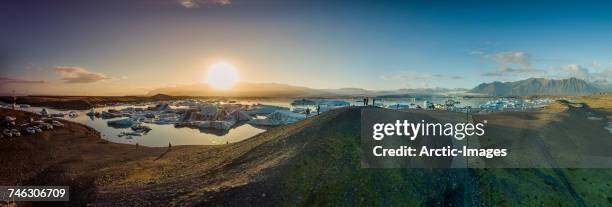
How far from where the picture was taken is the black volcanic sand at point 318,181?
19688 mm

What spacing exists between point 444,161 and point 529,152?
931 cm

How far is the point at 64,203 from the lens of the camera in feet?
75.6

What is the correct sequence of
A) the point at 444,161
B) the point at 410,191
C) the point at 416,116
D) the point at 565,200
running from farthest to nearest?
1. the point at 416,116
2. the point at 444,161
3. the point at 565,200
4. the point at 410,191

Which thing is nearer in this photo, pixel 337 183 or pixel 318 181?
pixel 337 183

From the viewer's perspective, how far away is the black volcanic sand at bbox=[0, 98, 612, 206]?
64.6 feet

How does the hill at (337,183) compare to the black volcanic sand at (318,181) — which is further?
the black volcanic sand at (318,181)

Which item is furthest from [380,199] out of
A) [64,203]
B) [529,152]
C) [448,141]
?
[64,203]

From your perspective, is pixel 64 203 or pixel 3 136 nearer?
pixel 64 203

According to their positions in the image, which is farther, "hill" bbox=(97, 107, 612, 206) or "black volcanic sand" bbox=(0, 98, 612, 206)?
"black volcanic sand" bbox=(0, 98, 612, 206)

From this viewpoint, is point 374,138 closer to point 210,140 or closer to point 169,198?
point 169,198

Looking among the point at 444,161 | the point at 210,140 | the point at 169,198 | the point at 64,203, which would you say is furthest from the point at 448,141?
the point at 210,140

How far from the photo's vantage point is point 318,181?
20.7 meters

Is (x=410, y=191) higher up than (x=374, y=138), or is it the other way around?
(x=374, y=138)

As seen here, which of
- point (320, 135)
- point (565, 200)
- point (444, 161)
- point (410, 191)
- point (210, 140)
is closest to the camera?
point (410, 191)
